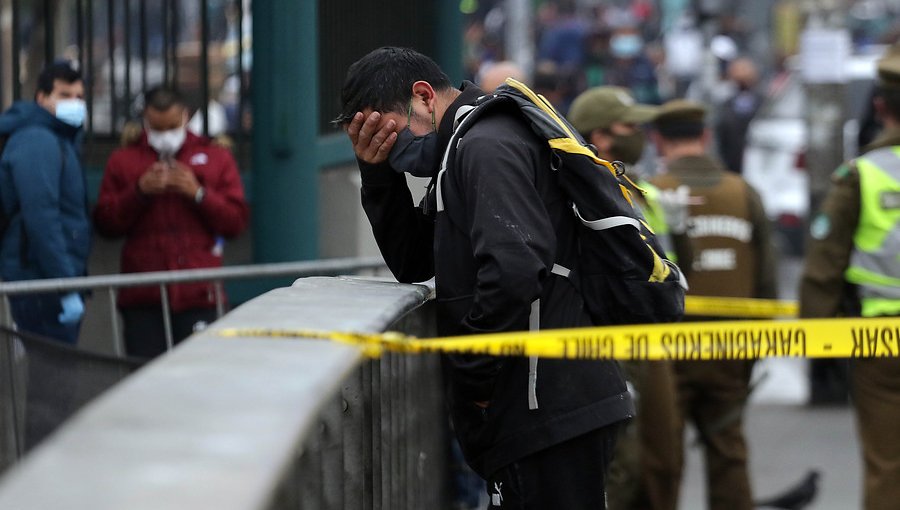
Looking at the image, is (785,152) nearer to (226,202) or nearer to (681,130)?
(681,130)

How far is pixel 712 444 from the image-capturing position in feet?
21.8

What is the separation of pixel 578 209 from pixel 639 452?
8.40 feet

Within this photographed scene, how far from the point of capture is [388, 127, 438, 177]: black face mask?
12.5 ft

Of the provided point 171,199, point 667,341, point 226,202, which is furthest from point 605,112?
point 667,341

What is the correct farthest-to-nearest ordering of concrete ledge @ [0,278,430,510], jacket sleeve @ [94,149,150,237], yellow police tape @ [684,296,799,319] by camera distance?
1. jacket sleeve @ [94,149,150,237]
2. yellow police tape @ [684,296,799,319]
3. concrete ledge @ [0,278,430,510]

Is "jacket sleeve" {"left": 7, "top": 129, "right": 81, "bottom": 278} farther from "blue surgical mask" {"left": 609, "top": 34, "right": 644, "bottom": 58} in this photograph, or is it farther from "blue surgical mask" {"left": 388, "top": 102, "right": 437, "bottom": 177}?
"blue surgical mask" {"left": 609, "top": 34, "right": 644, "bottom": 58}

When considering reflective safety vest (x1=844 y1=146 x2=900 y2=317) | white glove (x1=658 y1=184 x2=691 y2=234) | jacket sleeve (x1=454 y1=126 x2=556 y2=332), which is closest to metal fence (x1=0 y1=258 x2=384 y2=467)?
jacket sleeve (x1=454 y1=126 x2=556 y2=332)

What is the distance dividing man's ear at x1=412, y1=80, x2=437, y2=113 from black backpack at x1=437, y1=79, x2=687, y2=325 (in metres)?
0.09

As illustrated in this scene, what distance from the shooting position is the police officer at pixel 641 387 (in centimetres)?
596

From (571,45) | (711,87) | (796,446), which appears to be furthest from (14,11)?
(711,87)

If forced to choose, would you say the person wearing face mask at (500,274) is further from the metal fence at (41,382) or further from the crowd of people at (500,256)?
the metal fence at (41,382)

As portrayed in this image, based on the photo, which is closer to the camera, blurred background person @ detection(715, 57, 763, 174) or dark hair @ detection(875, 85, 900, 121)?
dark hair @ detection(875, 85, 900, 121)

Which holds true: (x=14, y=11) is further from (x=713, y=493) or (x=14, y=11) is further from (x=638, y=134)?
(x=713, y=493)

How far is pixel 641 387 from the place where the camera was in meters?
6.05
